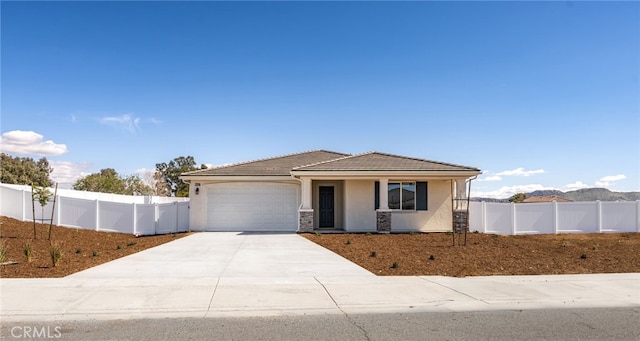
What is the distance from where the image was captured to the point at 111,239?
17.8m

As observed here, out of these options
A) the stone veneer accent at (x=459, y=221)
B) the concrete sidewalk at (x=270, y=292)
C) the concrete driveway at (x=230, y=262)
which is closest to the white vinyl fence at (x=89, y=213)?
the concrete driveway at (x=230, y=262)

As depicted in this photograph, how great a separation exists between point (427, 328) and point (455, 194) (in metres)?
16.5

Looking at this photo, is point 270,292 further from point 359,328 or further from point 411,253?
point 411,253

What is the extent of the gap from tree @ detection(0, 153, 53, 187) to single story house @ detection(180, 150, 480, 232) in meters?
27.5

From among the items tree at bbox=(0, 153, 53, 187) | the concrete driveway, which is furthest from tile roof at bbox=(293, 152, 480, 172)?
tree at bbox=(0, 153, 53, 187)

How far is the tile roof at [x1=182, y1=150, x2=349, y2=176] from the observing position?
854 inches

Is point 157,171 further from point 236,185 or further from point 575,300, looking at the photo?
point 575,300

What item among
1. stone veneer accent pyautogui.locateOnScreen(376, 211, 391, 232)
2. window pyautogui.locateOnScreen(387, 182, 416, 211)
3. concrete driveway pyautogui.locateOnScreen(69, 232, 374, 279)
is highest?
window pyautogui.locateOnScreen(387, 182, 416, 211)

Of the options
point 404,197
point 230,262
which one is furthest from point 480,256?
point 404,197

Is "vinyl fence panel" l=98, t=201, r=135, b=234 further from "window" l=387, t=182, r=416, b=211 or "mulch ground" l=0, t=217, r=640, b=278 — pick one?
"window" l=387, t=182, r=416, b=211

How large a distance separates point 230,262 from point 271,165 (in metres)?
12.2

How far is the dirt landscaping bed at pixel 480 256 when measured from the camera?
10.6m

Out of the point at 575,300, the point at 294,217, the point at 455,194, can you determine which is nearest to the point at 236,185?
the point at 294,217

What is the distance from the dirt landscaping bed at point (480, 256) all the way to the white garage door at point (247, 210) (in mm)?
4270
